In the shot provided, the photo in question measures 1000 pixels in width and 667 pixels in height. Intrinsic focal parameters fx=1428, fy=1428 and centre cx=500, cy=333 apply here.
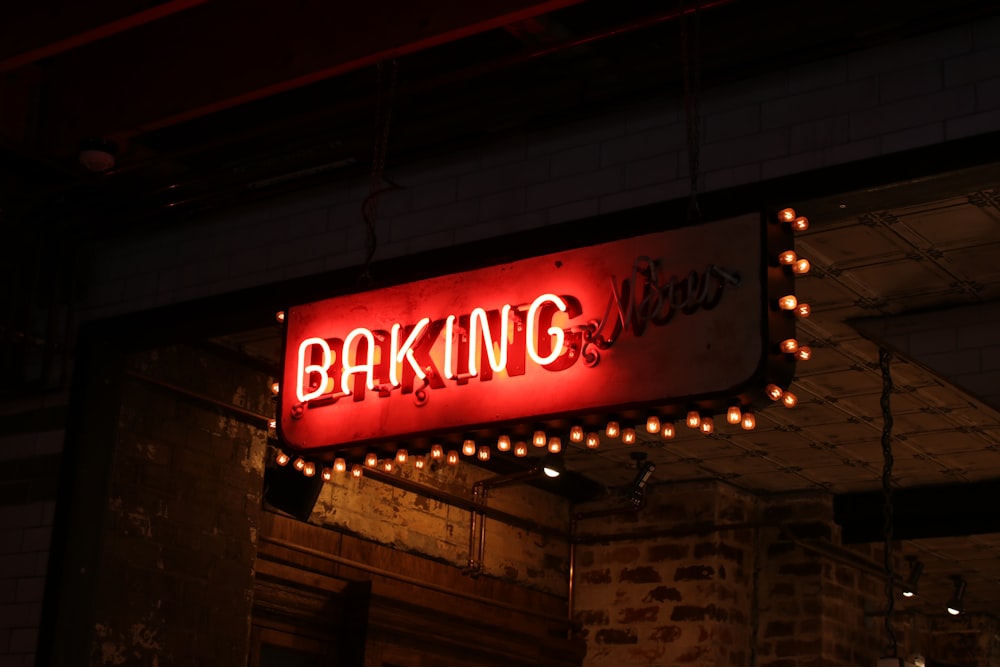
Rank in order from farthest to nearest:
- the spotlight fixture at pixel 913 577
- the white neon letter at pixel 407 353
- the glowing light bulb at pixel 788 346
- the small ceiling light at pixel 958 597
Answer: the small ceiling light at pixel 958 597 → the spotlight fixture at pixel 913 577 → the white neon letter at pixel 407 353 → the glowing light bulb at pixel 788 346

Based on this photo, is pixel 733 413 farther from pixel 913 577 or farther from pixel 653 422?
pixel 913 577

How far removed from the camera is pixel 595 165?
5.89 m

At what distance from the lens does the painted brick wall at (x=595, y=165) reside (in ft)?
16.8

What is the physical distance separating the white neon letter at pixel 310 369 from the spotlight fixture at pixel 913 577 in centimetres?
769

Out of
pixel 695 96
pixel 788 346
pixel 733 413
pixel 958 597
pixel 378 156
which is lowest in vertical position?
pixel 733 413

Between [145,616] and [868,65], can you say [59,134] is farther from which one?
[868,65]

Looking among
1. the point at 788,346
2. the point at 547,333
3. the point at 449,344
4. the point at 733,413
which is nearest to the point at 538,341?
the point at 547,333

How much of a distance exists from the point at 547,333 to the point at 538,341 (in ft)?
0.14

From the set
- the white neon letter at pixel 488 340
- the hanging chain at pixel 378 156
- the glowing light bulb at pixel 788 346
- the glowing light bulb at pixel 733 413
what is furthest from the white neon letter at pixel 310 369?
the glowing light bulb at pixel 788 346

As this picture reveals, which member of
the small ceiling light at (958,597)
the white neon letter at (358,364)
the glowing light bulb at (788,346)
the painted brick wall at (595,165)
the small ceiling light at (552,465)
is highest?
the painted brick wall at (595,165)

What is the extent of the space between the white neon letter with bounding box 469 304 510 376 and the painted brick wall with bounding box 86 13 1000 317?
828 mm

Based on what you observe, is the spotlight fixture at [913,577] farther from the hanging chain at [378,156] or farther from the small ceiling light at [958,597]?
the hanging chain at [378,156]

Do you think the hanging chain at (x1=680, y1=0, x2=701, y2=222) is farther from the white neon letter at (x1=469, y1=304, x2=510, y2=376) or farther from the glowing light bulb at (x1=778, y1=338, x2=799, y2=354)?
the white neon letter at (x1=469, y1=304, x2=510, y2=376)

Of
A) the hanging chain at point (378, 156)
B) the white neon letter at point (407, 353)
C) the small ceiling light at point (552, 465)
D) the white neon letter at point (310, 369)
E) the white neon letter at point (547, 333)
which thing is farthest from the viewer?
the small ceiling light at point (552, 465)
